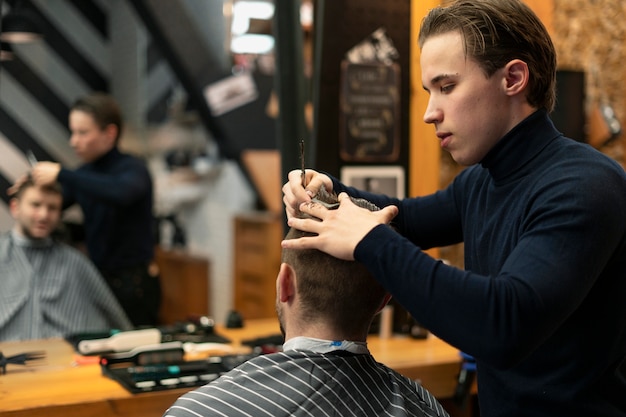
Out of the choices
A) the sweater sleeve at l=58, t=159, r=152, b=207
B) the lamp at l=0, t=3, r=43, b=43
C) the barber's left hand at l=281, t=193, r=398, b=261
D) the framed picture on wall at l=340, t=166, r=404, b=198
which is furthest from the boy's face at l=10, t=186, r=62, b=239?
the barber's left hand at l=281, t=193, r=398, b=261

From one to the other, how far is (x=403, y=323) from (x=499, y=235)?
1.44m

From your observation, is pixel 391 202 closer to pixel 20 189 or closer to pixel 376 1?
pixel 376 1

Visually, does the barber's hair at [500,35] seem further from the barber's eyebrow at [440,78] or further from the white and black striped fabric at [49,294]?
the white and black striped fabric at [49,294]

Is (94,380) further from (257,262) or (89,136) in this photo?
(257,262)

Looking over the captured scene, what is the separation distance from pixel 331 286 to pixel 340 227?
21cm

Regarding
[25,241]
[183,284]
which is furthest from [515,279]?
[183,284]

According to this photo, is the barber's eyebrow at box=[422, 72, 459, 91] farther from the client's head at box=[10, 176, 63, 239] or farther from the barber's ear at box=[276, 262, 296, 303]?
the client's head at box=[10, 176, 63, 239]

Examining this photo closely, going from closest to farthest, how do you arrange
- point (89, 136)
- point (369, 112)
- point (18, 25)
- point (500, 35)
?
point (500, 35) < point (369, 112) < point (18, 25) < point (89, 136)

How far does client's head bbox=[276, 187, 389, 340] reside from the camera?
60.4 inches

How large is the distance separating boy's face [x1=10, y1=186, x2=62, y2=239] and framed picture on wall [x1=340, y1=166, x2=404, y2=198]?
54.9 inches

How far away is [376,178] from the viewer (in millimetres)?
2979

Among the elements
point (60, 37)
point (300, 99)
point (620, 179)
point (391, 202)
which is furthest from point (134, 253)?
point (60, 37)

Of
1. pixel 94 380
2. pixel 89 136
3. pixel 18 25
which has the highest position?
pixel 18 25

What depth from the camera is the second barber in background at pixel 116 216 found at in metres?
3.77
